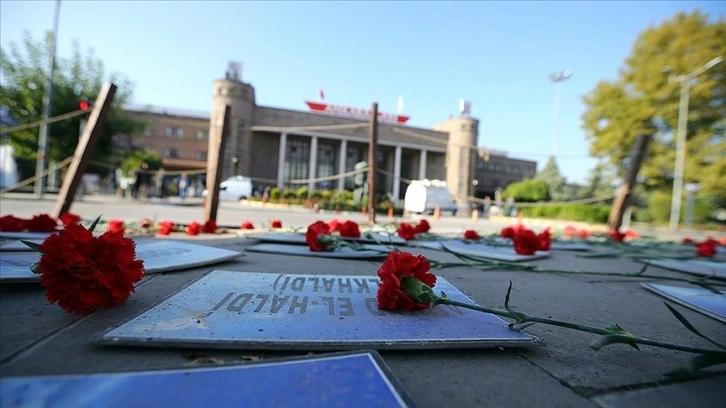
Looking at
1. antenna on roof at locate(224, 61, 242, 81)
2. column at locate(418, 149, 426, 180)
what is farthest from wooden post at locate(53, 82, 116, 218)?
column at locate(418, 149, 426, 180)

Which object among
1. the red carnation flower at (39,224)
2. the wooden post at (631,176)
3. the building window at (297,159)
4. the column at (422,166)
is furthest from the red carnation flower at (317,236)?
the column at (422,166)

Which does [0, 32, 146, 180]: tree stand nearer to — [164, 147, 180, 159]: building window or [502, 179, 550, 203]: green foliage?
[164, 147, 180, 159]: building window

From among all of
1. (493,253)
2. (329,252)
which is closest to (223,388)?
(329,252)

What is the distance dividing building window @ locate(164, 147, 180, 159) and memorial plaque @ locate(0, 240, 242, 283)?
46.2 m

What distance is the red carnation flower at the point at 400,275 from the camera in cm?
129

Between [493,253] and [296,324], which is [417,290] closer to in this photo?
[296,324]

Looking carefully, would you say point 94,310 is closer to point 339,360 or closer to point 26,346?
point 26,346

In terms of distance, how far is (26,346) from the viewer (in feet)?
3.10

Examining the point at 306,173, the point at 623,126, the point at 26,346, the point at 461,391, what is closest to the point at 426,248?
the point at 461,391

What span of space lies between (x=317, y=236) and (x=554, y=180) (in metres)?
46.9

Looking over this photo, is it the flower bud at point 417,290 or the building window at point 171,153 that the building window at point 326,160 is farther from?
the flower bud at point 417,290

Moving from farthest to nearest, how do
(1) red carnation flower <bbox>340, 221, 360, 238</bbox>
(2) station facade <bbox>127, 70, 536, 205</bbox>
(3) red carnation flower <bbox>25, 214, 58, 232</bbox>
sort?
(2) station facade <bbox>127, 70, 536, 205</bbox> < (1) red carnation flower <bbox>340, 221, 360, 238</bbox> < (3) red carnation flower <bbox>25, 214, 58, 232</bbox>

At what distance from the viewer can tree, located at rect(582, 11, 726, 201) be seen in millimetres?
19156

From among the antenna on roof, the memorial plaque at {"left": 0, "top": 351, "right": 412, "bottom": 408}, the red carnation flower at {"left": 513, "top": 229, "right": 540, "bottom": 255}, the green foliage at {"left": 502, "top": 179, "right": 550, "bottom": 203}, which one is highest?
the antenna on roof
